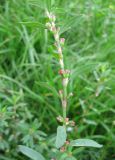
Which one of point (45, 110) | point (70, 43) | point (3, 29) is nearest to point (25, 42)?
point (3, 29)

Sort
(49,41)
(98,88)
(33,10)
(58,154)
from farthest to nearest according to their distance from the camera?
(33,10) < (49,41) < (98,88) < (58,154)

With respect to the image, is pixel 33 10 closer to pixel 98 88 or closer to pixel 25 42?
pixel 25 42

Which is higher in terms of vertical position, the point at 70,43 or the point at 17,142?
the point at 70,43

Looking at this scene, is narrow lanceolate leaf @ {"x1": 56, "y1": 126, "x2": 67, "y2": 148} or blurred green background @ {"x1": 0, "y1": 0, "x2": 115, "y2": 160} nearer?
narrow lanceolate leaf @ {"x1": 56, "y1": 126, "x2": 67, "y2": 148}

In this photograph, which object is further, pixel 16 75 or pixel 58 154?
pixel 16 75

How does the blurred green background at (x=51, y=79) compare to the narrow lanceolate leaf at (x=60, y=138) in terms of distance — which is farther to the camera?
the blurred green background at (x=51, y=79)

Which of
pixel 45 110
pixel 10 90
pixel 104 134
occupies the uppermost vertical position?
pixel 10 90

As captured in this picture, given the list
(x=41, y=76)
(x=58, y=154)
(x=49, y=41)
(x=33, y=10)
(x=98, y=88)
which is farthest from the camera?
(x=33, y=10)

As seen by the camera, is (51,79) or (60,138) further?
(51,79)
